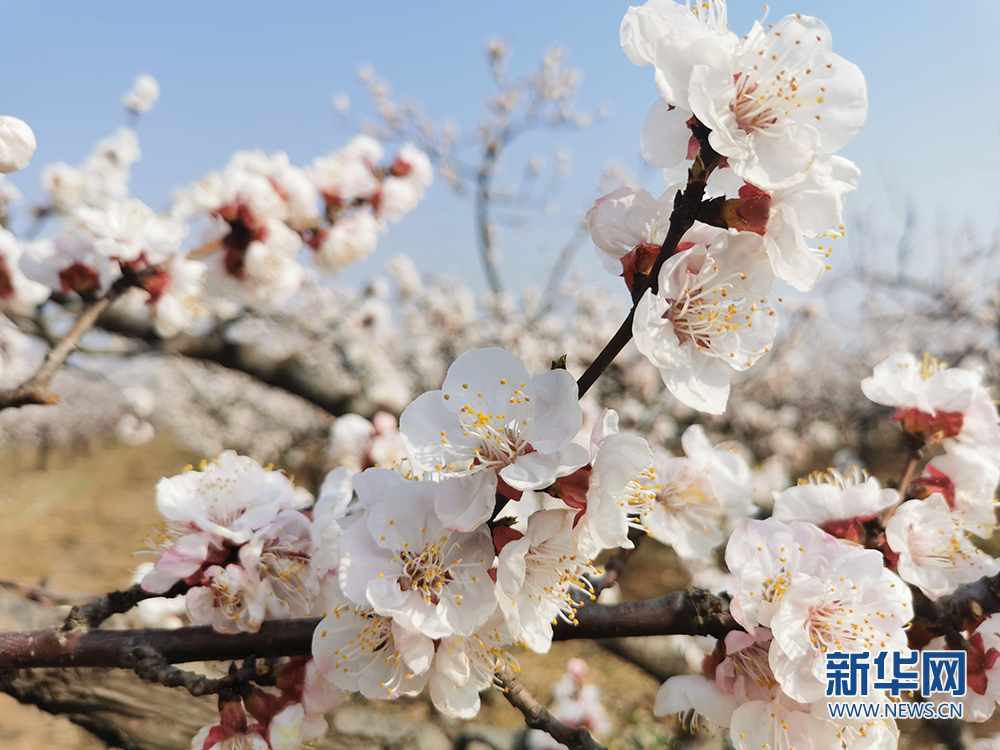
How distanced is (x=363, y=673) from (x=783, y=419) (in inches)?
339

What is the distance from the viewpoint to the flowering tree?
2.33ft

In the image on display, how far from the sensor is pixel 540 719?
0.95 meters

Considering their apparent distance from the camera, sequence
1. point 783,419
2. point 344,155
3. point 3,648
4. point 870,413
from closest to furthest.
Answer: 1. point 3,648
2. point 344,155
3. point 783,419
4. point 870,413

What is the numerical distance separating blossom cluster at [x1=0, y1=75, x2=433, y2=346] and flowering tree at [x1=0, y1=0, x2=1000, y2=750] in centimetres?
48

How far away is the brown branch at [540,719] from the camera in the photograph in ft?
2.99

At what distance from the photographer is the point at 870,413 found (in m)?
9.71

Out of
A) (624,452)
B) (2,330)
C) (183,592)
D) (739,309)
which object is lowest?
(2,330)

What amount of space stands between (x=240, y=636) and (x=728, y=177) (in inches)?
39.0

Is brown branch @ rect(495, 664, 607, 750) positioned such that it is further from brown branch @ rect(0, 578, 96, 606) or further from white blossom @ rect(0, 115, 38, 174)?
brown branch @ rect(0, 578, 96, 606)

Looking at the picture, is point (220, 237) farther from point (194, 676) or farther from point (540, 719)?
point (540, 719)

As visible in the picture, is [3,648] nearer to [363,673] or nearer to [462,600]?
[363,673]

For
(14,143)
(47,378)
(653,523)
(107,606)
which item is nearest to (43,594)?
(47,378)

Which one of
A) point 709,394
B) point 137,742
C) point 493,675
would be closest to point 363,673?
point 493,675

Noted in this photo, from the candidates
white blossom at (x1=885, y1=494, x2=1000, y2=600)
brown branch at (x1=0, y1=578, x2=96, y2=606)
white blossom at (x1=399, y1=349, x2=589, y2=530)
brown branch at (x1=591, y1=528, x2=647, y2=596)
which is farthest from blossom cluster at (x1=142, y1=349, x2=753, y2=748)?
brown branch at (x1=0, y1=578, x2=96, y2=606)
